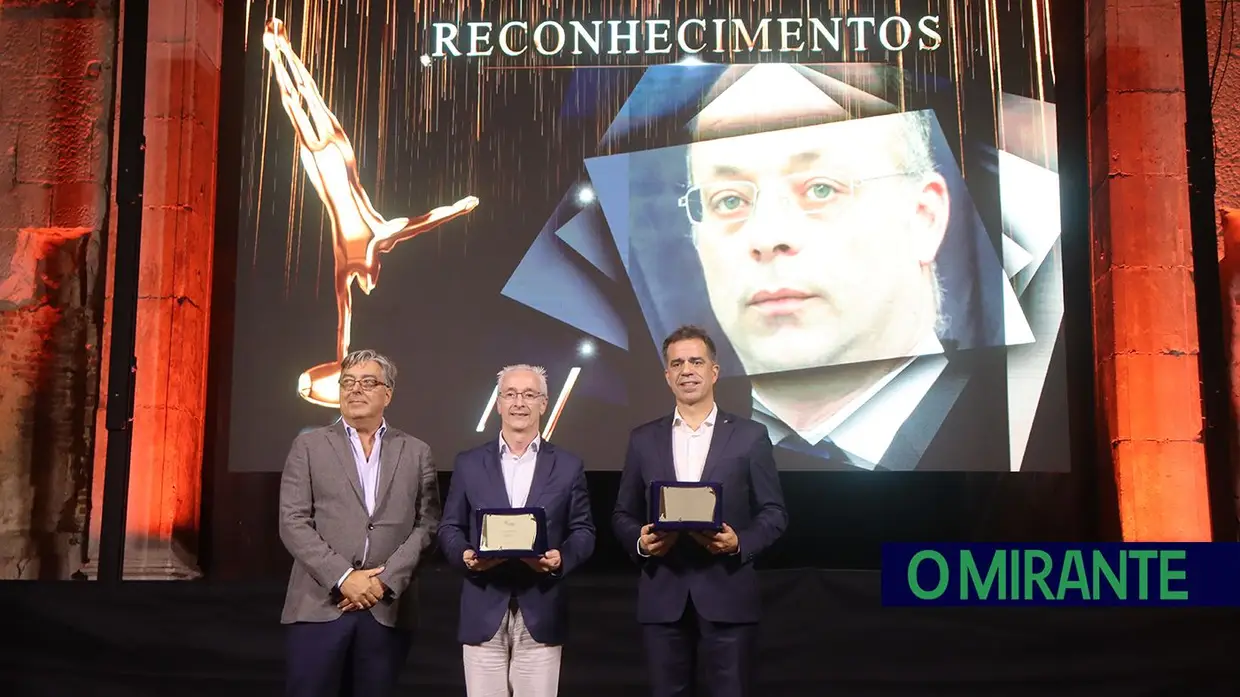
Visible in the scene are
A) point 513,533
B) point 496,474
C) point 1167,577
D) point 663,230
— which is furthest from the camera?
point 663,230

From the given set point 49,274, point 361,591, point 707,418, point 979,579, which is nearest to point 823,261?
point 979,579

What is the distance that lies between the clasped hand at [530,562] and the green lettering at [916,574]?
1.84 metres

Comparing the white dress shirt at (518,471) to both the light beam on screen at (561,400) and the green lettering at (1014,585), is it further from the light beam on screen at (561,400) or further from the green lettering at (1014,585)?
the light beam on screen at (561,400)

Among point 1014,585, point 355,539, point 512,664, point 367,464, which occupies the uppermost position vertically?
point 367,464

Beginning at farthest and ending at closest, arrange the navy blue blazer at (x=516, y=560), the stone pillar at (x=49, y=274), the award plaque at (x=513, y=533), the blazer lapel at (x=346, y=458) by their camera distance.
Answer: the stone pillar at (x=49, y=274), the blazer lapel at (x=346, y=458), the navy blue blazer at (x=516, y=560), the award plaque at (x=513, y=533)

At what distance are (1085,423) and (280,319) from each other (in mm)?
4570

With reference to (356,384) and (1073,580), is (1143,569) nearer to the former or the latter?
(1073,580)

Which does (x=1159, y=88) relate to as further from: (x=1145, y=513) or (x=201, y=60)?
(x=201, y=60)

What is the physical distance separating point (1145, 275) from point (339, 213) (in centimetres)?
452

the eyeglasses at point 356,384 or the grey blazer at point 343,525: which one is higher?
the eyeglasses at point 356,384

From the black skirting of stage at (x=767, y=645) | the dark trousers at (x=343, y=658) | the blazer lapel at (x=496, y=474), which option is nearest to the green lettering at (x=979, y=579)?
the black skirting of stage at (x=767, y=645)

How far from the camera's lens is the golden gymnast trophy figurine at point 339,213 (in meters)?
6.43

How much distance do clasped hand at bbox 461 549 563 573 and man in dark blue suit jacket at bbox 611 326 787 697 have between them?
0.23 meters

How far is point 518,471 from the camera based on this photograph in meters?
3.41
